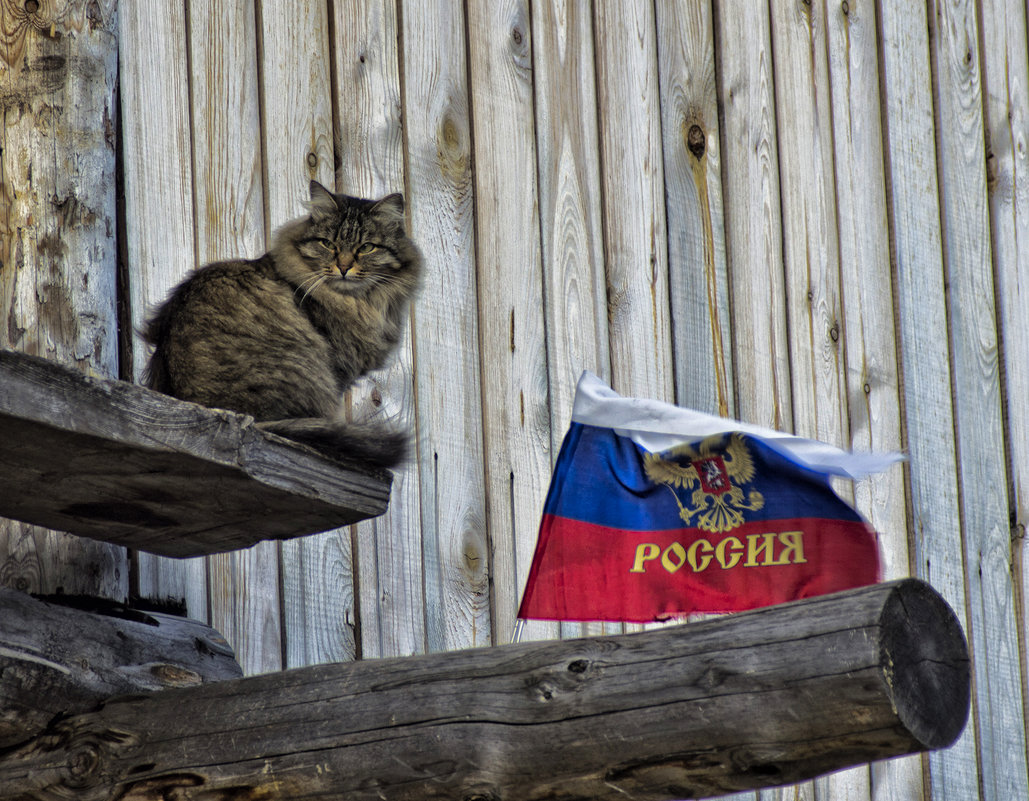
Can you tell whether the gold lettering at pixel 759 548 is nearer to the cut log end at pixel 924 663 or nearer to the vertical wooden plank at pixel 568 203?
the cut log end at pixel 924 663

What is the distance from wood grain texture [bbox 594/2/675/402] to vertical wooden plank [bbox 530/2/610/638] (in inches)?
1.2

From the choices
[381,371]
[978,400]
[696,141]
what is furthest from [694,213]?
[978,400]

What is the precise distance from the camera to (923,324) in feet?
12.6

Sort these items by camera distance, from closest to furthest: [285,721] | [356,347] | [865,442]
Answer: [285,721] < [356,347] < [865,442]

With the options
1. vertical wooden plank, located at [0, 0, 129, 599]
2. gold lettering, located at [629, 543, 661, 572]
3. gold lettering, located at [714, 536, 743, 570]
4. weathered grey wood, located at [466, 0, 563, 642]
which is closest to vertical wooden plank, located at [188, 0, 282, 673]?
vertical wooden plank, located at [0, 0, 129, 599]

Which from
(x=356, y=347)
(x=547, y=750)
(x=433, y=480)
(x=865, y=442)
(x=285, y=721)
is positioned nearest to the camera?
(x=547, y=750)

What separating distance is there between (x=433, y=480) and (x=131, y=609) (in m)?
0.75

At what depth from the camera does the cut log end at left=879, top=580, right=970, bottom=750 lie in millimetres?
1493

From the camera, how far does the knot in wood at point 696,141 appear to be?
136 inches

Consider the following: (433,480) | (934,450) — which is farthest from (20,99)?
(934,450)

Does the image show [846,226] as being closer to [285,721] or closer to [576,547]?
[576,547]

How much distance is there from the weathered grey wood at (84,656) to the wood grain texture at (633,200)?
124 centimetres

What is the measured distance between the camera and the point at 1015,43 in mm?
4320

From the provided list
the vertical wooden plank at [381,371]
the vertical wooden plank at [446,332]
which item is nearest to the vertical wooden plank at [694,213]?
the vertical wooden plank at [446,332]
